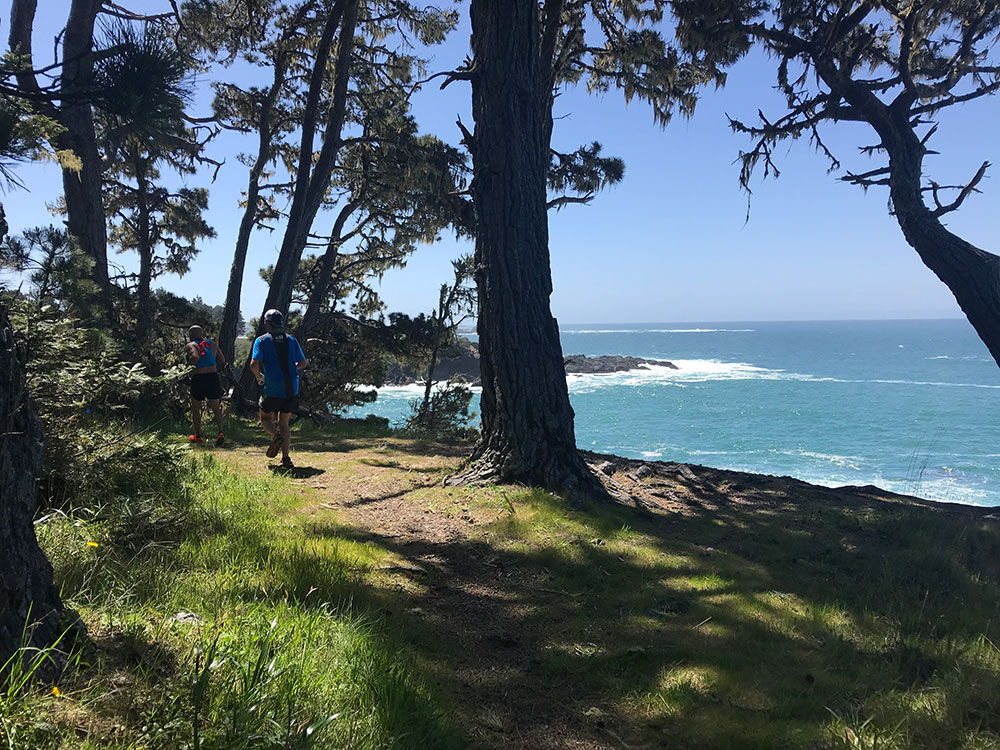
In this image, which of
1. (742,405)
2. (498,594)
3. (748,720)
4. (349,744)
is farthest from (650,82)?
(742,405)

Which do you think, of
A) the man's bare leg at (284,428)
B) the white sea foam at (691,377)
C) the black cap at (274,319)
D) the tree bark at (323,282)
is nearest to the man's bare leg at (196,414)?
the man's bare leg at (284,428)

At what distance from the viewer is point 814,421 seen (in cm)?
4697

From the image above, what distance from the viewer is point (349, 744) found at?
1.96 metres

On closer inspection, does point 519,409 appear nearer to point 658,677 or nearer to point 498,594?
point 498,594

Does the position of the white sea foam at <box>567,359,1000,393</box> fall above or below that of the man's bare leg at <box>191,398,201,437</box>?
below

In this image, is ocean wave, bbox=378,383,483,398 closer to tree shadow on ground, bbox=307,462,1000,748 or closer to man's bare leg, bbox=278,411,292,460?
man's bare leg, bbox=278,411,292,460

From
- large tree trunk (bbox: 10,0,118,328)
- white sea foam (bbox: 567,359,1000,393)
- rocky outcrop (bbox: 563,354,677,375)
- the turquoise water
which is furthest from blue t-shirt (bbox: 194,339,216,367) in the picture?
rocky outcrop (bbox: 563,354,677,375)

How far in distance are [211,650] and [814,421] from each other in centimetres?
5262

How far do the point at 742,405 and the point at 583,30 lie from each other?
52078mm

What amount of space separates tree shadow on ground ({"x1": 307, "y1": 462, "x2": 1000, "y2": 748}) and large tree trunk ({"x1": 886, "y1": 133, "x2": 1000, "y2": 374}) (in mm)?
3519

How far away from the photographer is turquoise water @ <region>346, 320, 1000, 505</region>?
1153 inches

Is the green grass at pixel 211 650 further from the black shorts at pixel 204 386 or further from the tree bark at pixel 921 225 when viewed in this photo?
the tree bark at pixel 921 225

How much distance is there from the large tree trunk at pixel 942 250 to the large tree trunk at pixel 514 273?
629 centimetres

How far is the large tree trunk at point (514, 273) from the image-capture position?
19.9 feet
